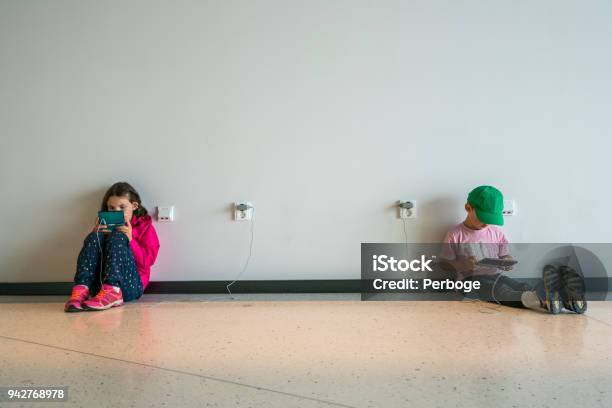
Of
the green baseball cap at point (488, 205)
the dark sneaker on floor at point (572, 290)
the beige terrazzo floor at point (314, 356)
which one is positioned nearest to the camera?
the beige terrazzo floor at point (314, 356)

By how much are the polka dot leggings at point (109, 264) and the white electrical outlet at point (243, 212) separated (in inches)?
23.3

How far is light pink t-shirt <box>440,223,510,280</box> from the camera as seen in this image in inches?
83.2

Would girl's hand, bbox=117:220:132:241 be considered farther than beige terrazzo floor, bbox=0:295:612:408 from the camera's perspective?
Yes

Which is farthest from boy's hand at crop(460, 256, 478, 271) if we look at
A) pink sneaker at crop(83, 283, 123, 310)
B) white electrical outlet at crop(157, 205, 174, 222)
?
pink sneaker at crop(83, 283, 123, 310)

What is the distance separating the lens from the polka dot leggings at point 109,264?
6.47 ft

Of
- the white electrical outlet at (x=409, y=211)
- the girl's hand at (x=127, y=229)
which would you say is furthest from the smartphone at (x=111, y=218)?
the white electrical outlet at (x=409, y=211)

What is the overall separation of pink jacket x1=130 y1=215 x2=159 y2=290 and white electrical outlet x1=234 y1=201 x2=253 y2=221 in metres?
0.48

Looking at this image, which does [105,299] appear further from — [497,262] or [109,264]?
[497,262]

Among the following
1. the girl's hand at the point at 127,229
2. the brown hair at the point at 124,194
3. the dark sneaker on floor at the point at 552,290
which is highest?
the brown hair at the point at 124,194

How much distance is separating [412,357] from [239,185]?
1.41 meters

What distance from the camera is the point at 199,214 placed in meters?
2.30

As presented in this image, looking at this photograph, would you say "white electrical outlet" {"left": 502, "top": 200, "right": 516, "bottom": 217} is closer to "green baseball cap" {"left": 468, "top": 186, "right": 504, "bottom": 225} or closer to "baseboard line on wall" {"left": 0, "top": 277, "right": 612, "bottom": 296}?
"green baseball cap" {"left": 468, "top": 186, "right": 504, "bottom": 225}

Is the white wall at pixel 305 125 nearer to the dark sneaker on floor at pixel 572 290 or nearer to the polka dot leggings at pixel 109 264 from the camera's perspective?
the polka dot leggings at pixel 109 264

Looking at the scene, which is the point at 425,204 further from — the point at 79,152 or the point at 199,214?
the point at 79,152
